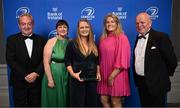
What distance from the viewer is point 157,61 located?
3.60 m

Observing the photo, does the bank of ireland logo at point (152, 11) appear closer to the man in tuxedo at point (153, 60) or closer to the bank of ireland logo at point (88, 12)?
the bank of ireland logo at point (88, 12)

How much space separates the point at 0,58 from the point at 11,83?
52.5 inches

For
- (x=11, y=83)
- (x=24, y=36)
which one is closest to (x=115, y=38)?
(x=24, y=36)

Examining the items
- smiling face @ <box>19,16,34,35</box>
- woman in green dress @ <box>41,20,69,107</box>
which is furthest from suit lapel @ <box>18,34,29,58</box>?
woman in green dress @ <box>41,20,69,107</box>

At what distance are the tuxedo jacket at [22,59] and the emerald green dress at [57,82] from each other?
0.53ft

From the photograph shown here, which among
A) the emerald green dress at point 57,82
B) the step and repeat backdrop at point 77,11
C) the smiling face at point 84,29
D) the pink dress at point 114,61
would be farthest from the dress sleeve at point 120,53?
the step and repeat backdrop at point 77,11

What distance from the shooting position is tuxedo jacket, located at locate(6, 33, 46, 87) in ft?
12.9

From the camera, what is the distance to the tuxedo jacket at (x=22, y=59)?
3.94m

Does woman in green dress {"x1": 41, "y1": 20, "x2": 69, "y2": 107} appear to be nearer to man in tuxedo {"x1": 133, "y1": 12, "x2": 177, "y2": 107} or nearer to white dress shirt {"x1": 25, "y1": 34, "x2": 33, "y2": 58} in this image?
white dress shirt {"x1": 25, "y1": 34, "x2": 33, "y2": 58}

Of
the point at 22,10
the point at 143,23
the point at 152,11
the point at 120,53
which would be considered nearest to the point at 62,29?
the point at 120,53

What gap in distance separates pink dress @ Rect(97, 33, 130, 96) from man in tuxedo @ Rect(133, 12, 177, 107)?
0.64ft

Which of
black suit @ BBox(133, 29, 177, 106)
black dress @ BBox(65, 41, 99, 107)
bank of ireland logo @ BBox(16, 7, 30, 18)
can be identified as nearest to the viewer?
black suit @ BBox(133, 29, 177, 106)

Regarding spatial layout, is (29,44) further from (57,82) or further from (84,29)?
(84,29)

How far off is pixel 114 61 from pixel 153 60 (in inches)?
20.3
